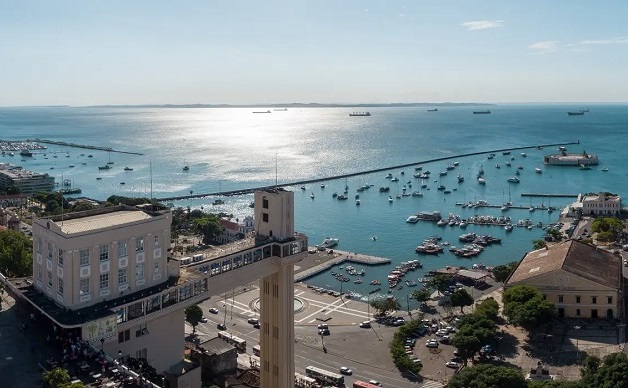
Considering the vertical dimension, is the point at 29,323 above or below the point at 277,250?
below

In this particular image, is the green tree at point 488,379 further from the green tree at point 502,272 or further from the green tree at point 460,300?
the green tree at point 502,272

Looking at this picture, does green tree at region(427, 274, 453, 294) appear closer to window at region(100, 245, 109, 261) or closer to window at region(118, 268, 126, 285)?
window at region(118, 268, 126, 285)

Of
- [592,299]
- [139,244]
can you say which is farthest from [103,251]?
[592,299]

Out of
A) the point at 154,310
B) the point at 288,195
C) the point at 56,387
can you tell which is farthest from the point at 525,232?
the point at 56,387

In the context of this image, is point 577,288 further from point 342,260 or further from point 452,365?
point 342,260

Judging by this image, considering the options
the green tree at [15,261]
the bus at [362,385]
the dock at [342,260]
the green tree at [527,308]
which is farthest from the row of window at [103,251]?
the dock at [342,260]

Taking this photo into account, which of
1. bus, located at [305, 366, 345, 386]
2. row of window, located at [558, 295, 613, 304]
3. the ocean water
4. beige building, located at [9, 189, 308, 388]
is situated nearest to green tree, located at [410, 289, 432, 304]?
the ocean water

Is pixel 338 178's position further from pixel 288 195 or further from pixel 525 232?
pixel 288 195
